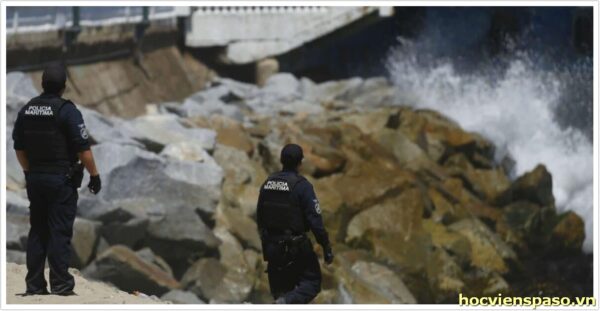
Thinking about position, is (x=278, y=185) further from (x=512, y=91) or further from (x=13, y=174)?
(x=512, y=91)

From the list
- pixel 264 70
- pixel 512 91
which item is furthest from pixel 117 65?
pixel 512 91

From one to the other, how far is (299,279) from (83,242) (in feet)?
16.0

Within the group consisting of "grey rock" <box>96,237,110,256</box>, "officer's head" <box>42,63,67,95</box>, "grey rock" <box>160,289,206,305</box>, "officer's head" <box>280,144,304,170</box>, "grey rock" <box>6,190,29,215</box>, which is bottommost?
"grey rock" <box>160,289,206,305</box>

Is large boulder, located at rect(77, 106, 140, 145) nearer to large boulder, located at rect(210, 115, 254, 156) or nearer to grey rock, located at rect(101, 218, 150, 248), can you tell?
large boulder, located at rect(210, 115, 254, 156)

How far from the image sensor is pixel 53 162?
32.6ft

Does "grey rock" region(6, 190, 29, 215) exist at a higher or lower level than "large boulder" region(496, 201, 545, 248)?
higher

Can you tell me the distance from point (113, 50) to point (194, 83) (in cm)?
279

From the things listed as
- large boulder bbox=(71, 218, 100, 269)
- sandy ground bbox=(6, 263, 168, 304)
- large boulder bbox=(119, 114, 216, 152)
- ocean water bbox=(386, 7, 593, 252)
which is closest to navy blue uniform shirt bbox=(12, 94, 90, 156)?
sandy ground bbox=(6, 263, 168, 304)

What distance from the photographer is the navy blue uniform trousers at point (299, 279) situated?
10.1m

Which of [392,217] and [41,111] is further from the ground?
[41,111]

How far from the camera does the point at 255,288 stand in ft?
52.8

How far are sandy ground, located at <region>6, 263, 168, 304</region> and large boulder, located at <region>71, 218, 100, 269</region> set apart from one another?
7.92 feet

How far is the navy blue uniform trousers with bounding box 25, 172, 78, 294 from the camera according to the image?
994 centimetres

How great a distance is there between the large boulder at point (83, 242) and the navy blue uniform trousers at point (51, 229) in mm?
4346
